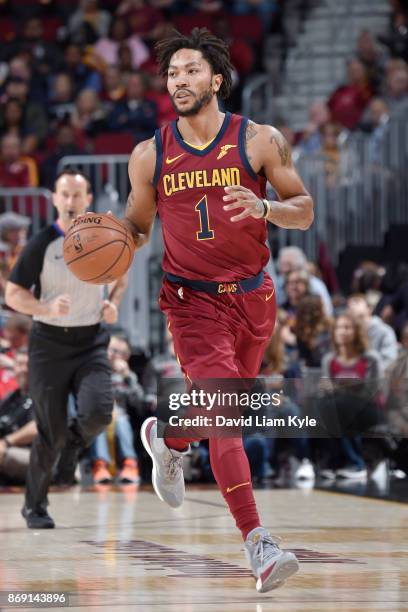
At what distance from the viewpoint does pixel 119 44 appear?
18188 millimetres

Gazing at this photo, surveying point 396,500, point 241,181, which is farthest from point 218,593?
point 396,500

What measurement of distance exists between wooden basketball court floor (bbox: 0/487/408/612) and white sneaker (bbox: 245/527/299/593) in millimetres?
76

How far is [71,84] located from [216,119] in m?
11.8

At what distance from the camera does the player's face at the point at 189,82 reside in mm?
6117

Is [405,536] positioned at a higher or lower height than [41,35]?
lower

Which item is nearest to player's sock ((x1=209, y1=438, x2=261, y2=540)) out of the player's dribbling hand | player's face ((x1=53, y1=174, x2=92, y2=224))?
the player's dribbling hand

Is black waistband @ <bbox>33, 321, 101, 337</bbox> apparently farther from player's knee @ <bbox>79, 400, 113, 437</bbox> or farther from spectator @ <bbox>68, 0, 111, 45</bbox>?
spectator @ <bbox>68, 0, 111, 45</bbox>

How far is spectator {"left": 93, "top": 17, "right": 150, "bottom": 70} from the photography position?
712 inches

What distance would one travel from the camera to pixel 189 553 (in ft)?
22.5

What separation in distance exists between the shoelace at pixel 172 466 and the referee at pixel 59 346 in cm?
144

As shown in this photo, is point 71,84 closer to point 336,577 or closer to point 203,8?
point 203,8

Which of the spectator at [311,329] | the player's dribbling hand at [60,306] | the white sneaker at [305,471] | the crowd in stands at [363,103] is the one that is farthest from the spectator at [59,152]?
the player's dribbling hand at [60,306]

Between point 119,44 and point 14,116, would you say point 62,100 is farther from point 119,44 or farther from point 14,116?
point 119,44

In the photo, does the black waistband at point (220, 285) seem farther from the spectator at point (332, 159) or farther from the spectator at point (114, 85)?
the spectator at point (114, 85)
